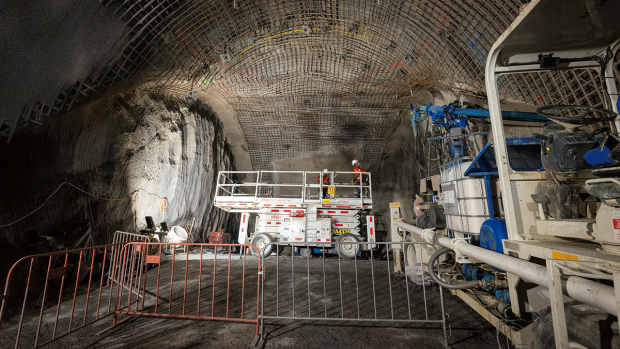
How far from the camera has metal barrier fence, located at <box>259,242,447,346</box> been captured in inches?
138

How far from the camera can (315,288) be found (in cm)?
541

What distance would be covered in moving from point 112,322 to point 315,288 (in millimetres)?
3360

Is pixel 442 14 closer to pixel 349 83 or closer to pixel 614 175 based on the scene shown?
pixel 349 83

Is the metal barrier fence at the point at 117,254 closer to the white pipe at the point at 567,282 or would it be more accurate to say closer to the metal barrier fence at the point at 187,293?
the metal barrier fence at the point at 187,293

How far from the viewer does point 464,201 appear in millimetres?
4102

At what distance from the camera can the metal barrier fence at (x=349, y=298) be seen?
3.50 m

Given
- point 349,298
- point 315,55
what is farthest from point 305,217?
point 315,55

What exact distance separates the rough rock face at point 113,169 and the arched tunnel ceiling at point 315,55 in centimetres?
115

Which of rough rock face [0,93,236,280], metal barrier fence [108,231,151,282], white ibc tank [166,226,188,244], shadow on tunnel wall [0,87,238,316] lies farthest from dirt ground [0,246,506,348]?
white ibc tank [166,226,188,244]

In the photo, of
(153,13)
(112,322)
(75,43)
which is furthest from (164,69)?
(112,322)

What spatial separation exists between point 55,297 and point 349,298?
5.45m

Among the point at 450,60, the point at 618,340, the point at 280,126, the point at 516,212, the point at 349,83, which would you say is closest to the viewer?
the point at 618,340

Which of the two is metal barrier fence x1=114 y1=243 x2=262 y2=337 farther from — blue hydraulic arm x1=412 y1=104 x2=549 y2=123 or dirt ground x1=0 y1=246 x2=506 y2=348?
blue hydraulic arm x1=412 y1=104 x2=549 y2=123

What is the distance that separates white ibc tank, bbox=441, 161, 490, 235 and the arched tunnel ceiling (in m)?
2.05
